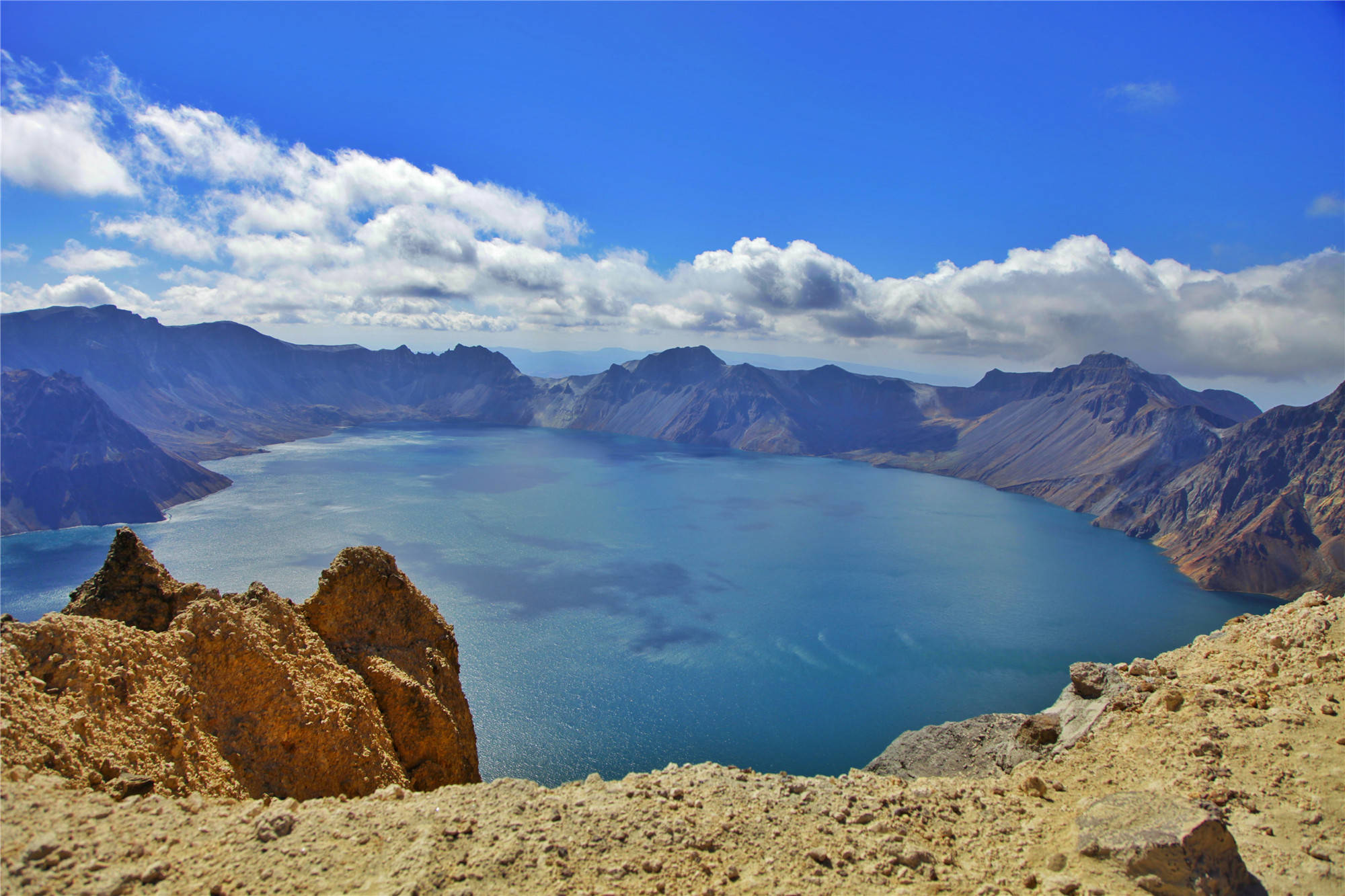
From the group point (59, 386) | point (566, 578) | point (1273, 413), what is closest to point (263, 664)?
point (566, 578)

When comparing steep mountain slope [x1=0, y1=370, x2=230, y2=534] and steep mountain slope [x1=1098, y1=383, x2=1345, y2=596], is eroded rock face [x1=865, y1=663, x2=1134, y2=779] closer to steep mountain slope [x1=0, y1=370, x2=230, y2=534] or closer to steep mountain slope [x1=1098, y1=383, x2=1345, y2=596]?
steep mountain slope [x1=1098, y1=383, x2=1345, y2=596]

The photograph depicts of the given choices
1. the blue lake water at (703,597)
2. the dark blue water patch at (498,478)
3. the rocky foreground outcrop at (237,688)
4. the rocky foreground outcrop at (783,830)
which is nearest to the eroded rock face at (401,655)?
the rocky foreground outcrop at (237,688)

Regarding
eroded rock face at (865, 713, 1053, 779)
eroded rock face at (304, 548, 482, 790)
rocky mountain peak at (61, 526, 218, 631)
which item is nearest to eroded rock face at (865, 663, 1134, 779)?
eroded rock face at (865, 713, 1053, 779)

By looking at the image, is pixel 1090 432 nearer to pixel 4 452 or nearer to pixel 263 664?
pixel 263 664

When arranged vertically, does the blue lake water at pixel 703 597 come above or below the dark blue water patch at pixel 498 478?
below

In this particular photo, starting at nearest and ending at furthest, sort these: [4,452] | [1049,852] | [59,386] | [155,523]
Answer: [1049,852] < [155,523] < [4,452] < [59,386]

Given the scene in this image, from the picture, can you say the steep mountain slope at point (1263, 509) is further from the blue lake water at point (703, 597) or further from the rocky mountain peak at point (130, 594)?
the rocky mountain peak at point (130, 594)
